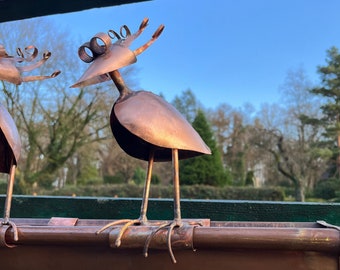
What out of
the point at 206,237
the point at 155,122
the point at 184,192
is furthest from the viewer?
the point at 184,192

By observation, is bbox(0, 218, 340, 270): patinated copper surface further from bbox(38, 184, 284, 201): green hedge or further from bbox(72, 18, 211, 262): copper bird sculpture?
bbox(38, 184, 284, 201): green hedge

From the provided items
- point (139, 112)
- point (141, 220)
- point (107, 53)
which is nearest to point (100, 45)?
point (107, 53)

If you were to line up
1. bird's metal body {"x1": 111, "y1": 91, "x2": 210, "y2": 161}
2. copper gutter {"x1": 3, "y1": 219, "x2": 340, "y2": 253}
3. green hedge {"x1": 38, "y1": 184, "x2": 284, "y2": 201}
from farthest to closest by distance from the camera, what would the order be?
green hedge {"x1": 38, "y1": 184, "x2": 284, "y2": 201} < bird's metal body {"x1": 111, "y1": 91, "x2": 210, "y2": 161} < copper gutter {"x1": 3, "y1": 219, "x2": 340, "y2": 253}

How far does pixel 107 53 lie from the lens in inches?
29.4

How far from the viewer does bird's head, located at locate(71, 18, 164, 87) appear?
0.71 metres

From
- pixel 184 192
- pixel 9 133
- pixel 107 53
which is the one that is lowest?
pixel 184 192

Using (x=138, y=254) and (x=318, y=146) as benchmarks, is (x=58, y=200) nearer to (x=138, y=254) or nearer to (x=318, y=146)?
(x=138, y=254)

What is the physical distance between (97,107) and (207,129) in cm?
285

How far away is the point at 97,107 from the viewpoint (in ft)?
32.8

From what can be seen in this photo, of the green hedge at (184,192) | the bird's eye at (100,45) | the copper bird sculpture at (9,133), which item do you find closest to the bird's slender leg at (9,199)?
the copper bird sculpture at (9,133)

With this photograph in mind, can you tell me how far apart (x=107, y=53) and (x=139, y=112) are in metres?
0.14

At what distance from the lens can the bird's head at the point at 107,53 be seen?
713 mm

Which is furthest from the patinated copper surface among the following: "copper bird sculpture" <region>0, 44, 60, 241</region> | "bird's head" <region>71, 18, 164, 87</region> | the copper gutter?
"bird's head" <region>71, 18, 164, 87</region>

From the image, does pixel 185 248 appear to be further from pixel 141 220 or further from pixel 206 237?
pixel 141 220
